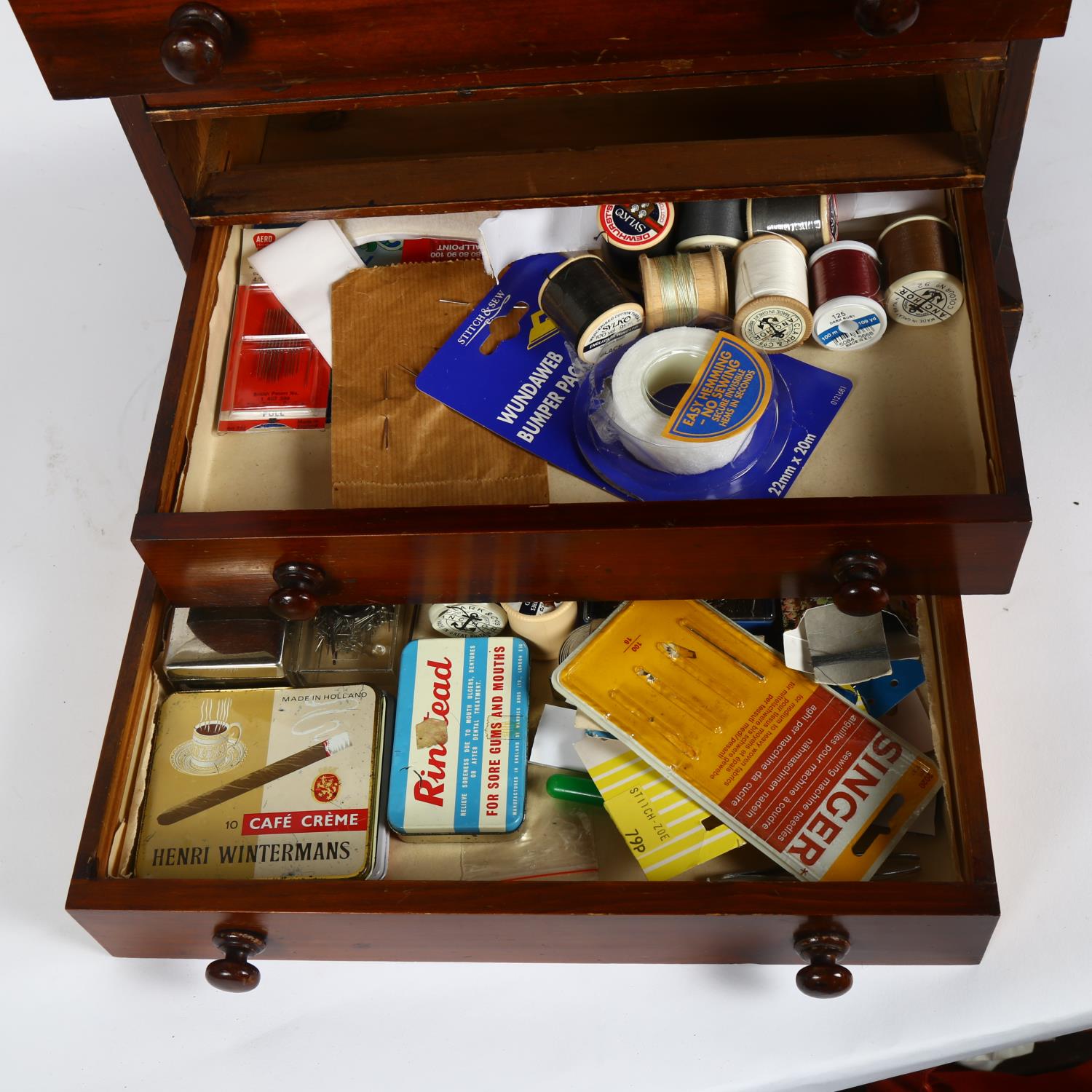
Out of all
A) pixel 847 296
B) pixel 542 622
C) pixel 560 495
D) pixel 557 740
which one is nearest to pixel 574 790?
pixel 557 740

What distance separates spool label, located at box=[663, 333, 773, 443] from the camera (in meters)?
1.04

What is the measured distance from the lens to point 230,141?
48.3 inches

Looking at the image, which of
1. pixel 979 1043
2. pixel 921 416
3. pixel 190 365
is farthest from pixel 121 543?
pixel 979 1043

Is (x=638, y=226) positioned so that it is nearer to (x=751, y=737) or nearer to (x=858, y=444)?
(x=858, y=444)

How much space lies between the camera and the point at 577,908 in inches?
39.5

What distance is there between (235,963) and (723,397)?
0.59 metres

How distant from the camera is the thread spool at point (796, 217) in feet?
3.77

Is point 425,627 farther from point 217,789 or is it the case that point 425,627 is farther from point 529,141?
point 529,141

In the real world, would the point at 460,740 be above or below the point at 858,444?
below

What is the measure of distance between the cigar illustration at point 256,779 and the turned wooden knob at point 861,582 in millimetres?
444

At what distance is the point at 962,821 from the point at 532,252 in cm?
60

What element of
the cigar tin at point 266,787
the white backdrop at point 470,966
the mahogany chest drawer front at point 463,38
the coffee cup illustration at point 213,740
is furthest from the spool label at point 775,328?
the coffee cup illustration at point 213,740

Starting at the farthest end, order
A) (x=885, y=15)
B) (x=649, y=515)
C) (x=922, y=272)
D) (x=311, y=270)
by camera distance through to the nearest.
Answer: (x=311, y=270), (x=922, y=272), (x=649, y=515), (x=885, y=15)

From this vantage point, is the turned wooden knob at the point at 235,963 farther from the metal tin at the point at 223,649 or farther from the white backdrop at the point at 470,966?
the metal tin at the point at 223,649
